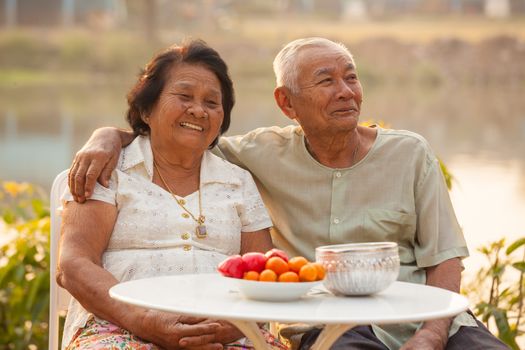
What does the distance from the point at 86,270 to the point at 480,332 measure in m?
0.98

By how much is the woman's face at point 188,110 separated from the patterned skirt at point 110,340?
1.70 feet

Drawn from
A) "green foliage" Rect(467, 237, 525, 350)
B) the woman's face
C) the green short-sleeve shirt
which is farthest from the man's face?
"green foliage" Rect(467, 237, 525, 350)

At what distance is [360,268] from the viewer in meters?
2.17

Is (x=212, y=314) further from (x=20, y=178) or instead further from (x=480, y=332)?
(x=20, y=178)

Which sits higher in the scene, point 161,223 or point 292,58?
point 292,58

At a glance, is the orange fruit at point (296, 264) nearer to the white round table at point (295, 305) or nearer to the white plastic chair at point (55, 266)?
the white round table at point (295, 305)

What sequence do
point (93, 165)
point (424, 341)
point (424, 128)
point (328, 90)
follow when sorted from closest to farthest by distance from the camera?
1. point (424, 341)
2. point (93, 165)
3. point (328, 90)
4. point (424, 128)

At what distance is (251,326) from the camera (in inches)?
86.6

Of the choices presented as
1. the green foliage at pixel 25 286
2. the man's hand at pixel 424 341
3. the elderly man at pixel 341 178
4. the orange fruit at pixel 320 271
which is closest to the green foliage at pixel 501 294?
the elderly man at pixel 341 178

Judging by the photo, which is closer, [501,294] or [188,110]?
[188,110]

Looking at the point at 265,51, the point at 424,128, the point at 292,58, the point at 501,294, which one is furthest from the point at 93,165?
the point at 265,51

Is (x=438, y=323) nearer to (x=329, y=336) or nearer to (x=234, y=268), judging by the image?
(x=329, y=336)

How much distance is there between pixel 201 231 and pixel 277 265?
2.08 feet

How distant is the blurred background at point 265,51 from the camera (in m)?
11.8
